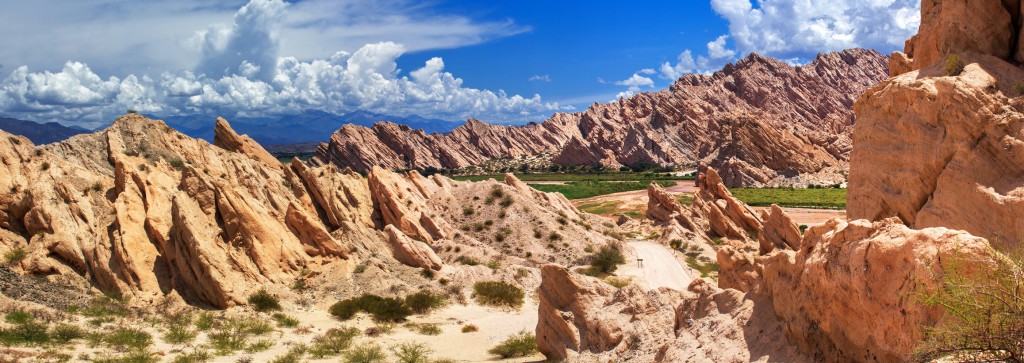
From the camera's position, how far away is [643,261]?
41.6 meters

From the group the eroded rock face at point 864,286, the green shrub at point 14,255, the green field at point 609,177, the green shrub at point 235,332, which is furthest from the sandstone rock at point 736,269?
the green field at point 609,177

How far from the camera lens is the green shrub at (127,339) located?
58.4ft

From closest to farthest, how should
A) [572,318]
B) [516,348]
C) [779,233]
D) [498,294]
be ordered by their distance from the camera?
[572,318] < [516,348] < [498,294] < [779,233]

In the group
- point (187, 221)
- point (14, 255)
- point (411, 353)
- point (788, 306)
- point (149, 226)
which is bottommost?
point (411, 353)

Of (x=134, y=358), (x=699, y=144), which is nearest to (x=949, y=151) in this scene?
(x=134, y=358)

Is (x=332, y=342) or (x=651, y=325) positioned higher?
(x=651, y=325)

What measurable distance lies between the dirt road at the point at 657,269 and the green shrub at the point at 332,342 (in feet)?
54.4

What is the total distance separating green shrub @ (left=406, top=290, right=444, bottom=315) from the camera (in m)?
26.8

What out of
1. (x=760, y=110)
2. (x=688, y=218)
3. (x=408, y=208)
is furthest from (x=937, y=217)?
(x=760, y=110)

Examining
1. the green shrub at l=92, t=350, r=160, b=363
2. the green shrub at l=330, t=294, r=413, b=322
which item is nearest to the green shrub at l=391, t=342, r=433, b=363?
the green shrub at l=330, t=294, r=413, b=322

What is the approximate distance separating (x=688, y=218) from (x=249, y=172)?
3330 centimetres

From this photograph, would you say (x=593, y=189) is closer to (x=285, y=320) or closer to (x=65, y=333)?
(x=285, y=320)

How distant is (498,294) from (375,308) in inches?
248

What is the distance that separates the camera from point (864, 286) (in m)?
9.30
